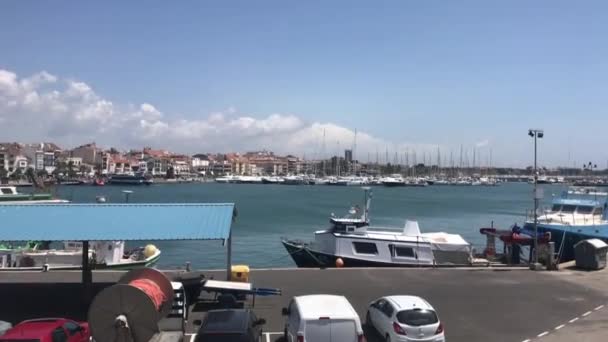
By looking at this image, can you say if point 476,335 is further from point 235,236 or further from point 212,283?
point 235,236

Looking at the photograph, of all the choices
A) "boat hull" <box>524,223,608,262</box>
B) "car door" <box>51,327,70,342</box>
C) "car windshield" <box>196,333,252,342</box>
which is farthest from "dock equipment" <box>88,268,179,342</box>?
"boat hull" <box>524,223,608,262</box>

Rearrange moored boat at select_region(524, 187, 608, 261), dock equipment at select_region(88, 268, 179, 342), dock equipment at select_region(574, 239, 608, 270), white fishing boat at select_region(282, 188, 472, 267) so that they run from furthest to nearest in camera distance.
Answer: moored boat at select_region(524, 187, 608, 261), white fishing boat at select_region(282, 188, 472, 267), dock equipment at select_region(574, 239, 608, 270), dock equipment at select_region(88, 268, 179, 342)

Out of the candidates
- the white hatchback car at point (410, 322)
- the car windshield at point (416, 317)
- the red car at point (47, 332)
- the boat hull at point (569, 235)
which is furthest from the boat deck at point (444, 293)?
the boat hull at point (569, 235)

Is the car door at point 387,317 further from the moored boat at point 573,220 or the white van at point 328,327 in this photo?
the moored boat at point 573,220

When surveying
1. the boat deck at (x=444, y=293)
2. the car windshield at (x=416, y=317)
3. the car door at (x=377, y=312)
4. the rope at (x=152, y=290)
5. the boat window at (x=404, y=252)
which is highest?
the rope at (x=152, y=290)

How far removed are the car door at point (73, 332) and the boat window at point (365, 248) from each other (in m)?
20.6

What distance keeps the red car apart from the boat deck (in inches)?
167

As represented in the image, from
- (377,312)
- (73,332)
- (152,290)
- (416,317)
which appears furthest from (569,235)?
(73,332)

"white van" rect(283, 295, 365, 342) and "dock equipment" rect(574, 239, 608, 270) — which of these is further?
"dock equipment" rect(574, 239, 608, 270)

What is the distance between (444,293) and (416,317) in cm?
910

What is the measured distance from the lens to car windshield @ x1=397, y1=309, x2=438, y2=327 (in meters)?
13.8

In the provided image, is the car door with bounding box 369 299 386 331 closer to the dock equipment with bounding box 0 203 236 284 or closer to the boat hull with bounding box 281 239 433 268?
the dock equipment with bounding box 0 203 236 284

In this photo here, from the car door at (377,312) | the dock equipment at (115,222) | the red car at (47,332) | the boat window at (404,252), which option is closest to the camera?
the red car at (47,332)

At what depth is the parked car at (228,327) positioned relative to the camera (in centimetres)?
1125
